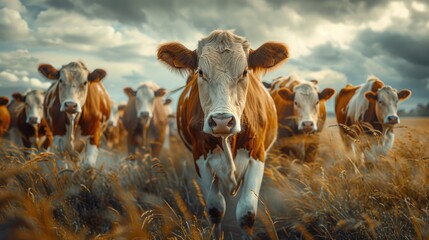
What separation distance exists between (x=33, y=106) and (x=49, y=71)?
3.39 m

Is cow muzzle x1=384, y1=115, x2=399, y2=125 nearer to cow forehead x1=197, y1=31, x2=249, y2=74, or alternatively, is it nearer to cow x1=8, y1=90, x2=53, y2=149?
cow forehead x1=197, y1=31, x2=249, y2=74

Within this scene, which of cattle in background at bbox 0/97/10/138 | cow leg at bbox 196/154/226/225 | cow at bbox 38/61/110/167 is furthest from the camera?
cattle in background at bbox 0/97/10/138

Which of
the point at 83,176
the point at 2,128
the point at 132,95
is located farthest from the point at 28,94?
the point at 83,176

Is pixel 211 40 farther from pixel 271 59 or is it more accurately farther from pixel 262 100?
pixel 262 100

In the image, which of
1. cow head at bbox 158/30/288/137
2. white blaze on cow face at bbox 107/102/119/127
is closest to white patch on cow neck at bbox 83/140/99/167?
cow head at bbox 158/30/288/137

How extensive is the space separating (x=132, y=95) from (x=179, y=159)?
10.8 ft

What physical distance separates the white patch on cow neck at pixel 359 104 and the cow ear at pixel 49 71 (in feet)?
20.0

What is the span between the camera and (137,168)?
22.4 feet

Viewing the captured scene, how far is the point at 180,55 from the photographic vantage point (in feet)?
14.1

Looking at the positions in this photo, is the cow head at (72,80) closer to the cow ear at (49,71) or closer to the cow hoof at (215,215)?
the cow ear at (49,71)

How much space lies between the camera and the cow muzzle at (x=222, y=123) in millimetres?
3264

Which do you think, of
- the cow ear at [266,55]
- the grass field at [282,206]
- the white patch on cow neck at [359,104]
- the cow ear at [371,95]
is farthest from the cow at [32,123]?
the cow ear at [371,95]

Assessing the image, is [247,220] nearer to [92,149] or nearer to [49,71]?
[92,149]

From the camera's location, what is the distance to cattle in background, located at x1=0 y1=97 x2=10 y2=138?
1116 centimetres
